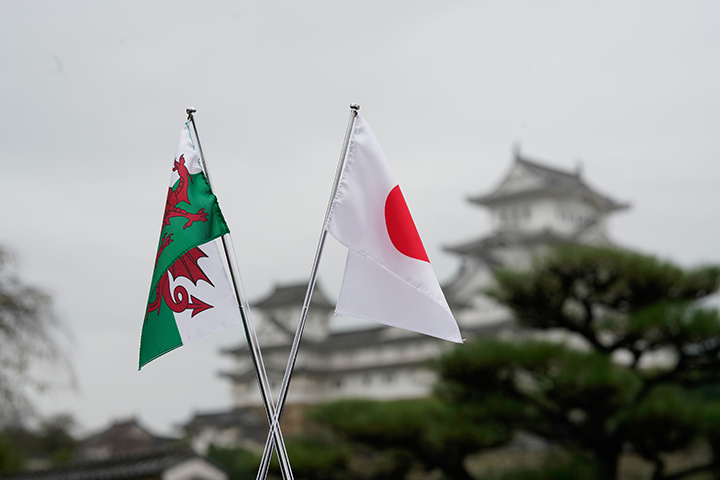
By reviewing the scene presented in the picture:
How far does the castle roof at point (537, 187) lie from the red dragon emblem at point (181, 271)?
2877cm

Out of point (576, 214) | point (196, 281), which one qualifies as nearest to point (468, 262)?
point (576, 214)

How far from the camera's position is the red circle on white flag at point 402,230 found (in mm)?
3684

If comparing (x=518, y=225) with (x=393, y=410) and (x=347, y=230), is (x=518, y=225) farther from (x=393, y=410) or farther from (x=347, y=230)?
(x=347, y=230)

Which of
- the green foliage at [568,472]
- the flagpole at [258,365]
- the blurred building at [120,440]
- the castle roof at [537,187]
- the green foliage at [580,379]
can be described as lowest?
the blurred building at [120,440]

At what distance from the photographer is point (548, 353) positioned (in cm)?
1104

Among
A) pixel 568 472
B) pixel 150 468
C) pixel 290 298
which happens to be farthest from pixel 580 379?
pixel 290 298

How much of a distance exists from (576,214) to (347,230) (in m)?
30.6

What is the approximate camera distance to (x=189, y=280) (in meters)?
3.75

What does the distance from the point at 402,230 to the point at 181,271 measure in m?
1.02

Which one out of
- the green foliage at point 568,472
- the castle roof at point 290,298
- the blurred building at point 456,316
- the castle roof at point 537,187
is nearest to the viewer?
the green foliage at point 568,472

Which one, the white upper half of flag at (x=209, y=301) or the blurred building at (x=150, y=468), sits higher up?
the white upper half of flag at (x=209, y=301)

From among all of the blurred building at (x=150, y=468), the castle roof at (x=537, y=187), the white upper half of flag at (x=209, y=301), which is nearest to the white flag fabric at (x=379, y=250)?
the white upper half of flag at (x=209, y=301)

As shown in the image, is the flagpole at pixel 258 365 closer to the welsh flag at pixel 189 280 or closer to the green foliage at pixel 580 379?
the welsh flag at pixel 189 280

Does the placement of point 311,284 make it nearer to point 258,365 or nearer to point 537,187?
point 258,365
